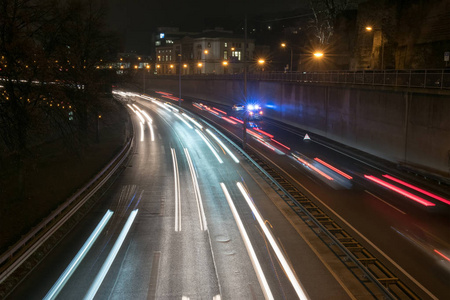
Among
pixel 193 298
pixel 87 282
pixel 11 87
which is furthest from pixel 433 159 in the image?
pixel 11 87

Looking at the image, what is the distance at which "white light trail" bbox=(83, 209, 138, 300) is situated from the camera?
10399 mm

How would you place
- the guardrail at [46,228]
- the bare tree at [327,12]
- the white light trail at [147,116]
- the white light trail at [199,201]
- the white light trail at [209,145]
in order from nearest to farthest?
the guardrail at [46,228] → the white light trail at [199,201] → the white light trail at [209,145] → the white light trail at [147,116] → the bare tree at [327,12]

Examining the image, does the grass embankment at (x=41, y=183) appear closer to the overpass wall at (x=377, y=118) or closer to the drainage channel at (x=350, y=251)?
the drainage channel at (x=350, y=251)

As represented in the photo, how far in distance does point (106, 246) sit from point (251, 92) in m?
51.9

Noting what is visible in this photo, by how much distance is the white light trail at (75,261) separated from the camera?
412 inches

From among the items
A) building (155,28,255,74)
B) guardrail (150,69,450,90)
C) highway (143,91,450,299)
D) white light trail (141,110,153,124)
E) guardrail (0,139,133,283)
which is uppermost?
building (155,28,255,74)

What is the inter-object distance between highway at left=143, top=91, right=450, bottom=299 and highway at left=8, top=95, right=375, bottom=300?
2046 millimetres

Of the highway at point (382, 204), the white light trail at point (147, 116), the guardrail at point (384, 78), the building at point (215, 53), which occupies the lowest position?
the highway at point (382, 204)

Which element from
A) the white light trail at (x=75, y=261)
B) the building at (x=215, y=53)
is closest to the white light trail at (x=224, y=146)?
the white light trail at (x=75, y=261)

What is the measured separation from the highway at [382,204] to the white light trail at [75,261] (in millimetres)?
9215

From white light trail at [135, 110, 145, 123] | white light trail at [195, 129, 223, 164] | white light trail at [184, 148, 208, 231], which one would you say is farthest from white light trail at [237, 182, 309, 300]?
white light trail at [135, 110, 145, 123]

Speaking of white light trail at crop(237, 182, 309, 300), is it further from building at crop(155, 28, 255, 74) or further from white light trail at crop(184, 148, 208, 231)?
building at crop(155, 28, 255, 74)

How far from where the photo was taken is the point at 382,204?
18.8 metres

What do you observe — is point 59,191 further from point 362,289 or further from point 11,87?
point 362,289
